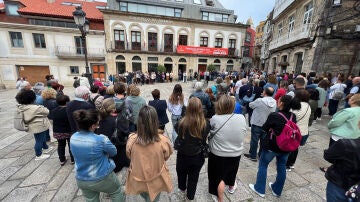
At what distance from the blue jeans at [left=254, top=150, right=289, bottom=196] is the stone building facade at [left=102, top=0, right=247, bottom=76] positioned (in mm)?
19824

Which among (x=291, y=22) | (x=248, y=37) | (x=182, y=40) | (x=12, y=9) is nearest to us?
(x=291, y=22)

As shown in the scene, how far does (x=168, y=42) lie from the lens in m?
21.2

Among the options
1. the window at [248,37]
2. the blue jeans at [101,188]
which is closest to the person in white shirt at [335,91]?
the blue jeans at [101,188]

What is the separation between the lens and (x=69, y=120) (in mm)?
2787

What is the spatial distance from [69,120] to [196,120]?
7.68ft

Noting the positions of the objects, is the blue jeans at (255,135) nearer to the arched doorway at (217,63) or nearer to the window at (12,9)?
the arched doorway at (217,63)

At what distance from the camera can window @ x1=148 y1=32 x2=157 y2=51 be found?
20484mm

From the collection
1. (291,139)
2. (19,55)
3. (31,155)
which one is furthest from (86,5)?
(291,139)

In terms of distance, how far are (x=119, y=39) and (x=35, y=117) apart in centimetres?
1868

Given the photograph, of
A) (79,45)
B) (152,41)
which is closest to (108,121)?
(79,45)

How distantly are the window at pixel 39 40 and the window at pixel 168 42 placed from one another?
523 inches

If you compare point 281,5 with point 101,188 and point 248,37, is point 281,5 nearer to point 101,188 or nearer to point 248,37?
point 248,37

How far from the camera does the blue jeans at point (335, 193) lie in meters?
1.46

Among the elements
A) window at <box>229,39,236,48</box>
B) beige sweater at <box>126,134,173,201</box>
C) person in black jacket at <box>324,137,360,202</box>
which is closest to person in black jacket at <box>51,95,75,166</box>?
beige sweater at <box>126,134,173,201</box>
